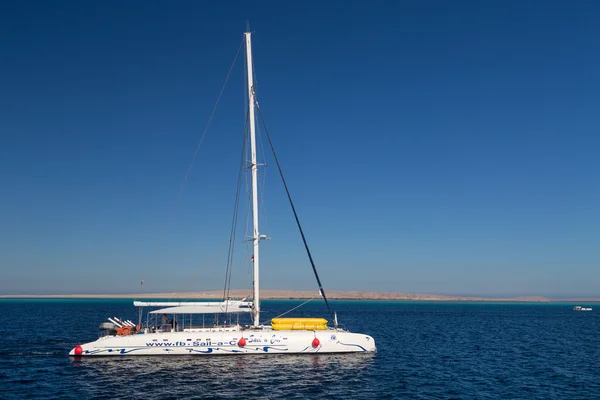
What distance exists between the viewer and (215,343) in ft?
119

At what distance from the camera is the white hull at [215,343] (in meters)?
35.8

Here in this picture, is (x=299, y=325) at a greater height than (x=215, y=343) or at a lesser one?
greater

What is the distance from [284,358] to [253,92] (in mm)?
22020

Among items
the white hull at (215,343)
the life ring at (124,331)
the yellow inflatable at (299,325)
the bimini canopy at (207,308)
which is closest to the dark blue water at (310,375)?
the white hull at (215,343)

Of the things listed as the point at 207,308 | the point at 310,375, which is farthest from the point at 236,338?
the point at 310,375

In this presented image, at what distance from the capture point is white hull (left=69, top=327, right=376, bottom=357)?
35.8 m

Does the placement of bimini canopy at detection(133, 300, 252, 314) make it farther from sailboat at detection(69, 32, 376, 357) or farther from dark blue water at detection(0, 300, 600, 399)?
dark blue water at detection(0, 300, 600, 399)

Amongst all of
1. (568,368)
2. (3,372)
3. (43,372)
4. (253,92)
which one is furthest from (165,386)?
(568,368)

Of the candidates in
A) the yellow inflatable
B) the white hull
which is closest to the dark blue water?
the white hull

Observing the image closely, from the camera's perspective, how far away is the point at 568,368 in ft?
117

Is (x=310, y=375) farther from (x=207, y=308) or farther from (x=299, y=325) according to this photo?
(x=207, y=308)

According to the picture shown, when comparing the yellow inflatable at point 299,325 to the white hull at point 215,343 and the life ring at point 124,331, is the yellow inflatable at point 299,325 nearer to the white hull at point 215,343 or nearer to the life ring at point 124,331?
the white hull at point 215,343

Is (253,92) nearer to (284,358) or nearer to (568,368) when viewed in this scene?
(284,358)

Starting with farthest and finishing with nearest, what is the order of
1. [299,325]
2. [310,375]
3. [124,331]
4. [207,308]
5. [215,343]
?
[207,308], [299,325], [124,331], [215,343], [310,375]
